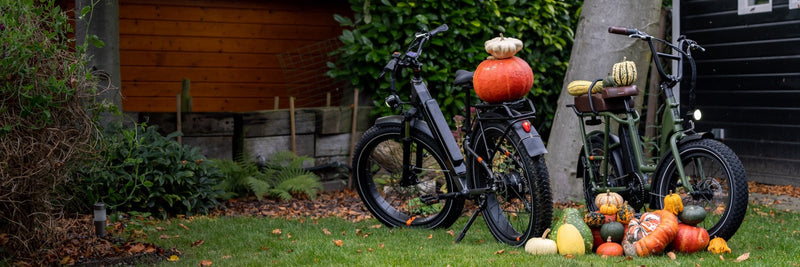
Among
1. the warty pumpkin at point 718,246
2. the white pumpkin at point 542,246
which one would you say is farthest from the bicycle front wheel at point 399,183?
the warty pumpkin at point 718,246

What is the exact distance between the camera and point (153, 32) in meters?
8.85

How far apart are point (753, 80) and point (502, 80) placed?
501 centimetres

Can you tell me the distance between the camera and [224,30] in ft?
29.9

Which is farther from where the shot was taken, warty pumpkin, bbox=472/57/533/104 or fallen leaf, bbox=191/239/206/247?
fallen leaf, bbox=191/239/206/247

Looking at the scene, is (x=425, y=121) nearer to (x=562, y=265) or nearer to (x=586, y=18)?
(x=562, y=265)

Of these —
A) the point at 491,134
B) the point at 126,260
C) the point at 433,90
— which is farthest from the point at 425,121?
the point at 433,90

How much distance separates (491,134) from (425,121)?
0.55 metres

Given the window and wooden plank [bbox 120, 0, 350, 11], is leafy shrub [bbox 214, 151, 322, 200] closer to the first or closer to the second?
wooden plank [bbox 120, 0, 350, 11]

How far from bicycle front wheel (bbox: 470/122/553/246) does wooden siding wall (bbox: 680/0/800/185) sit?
4.62m

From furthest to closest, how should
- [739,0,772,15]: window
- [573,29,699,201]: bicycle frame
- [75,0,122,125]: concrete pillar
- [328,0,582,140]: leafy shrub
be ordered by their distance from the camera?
[739,0,772,15]: window → [328,0,582,140]: leafy shrub → [75,0,122,125]: concrete pillar → [573,29,699,201]: bicycle frame

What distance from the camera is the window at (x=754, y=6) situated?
340 inches

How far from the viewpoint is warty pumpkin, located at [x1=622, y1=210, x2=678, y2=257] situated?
4410 millimetres

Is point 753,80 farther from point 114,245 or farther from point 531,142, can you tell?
point 114,245

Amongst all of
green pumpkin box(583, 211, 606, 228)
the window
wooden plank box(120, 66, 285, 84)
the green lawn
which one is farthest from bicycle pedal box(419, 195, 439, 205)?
the window
